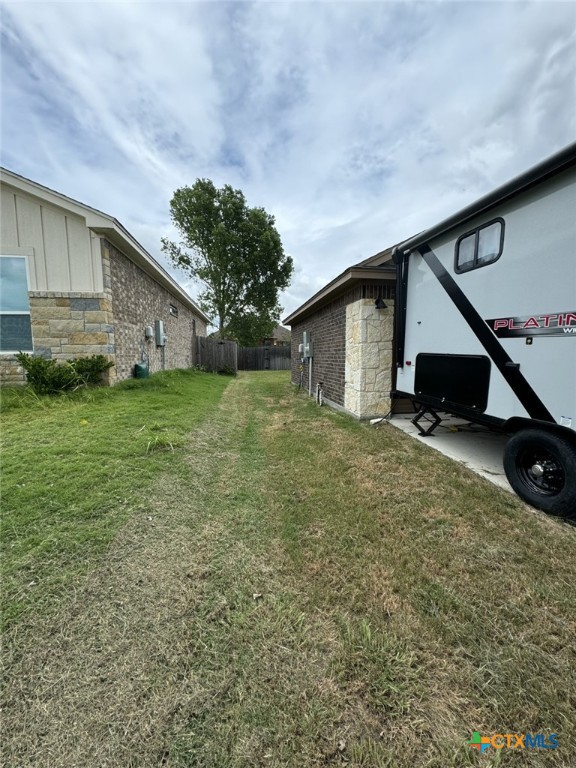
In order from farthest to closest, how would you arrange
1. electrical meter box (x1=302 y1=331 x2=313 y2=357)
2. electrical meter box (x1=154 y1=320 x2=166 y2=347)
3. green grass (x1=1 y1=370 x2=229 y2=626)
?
1. electrical meter box (x1=154 y1=320 x2=166 y2=347)
2. electrical meter box (x1=302 y1=331 x2=313 y2=357)
3. green grass (x1=1 y1=370 x2=229 y2=626)

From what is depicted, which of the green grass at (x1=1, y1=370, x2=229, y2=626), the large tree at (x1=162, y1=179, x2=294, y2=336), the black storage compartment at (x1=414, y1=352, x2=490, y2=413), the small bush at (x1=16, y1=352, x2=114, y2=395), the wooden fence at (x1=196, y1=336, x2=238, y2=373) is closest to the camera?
the green grass at (x1=1, y1=370, x2=229, y2=626)

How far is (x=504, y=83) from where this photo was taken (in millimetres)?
4406

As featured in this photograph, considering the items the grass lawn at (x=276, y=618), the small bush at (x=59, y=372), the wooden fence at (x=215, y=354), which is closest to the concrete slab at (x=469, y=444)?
the grass lawn at (x=276, y=618)

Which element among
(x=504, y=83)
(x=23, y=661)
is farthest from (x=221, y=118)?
(x=23, y=661)

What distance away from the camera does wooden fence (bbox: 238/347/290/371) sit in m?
23.8

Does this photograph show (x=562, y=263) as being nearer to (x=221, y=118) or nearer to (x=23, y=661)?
(x=23, y=661)

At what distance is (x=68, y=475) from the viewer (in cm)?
302

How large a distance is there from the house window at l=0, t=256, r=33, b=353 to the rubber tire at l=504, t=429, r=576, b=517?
8.75 meters

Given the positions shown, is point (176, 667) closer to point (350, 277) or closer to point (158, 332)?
point (350, 277)

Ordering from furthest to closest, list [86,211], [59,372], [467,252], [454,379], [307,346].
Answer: [307,346] → [86,211] → [59,372] → [454,379] → [467,252]

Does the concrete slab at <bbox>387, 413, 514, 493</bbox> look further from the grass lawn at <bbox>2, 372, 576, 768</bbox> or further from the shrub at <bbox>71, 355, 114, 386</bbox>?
the shrub at <bbox>71, 355, 114, 386</bbox>

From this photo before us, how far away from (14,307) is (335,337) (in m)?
7.09

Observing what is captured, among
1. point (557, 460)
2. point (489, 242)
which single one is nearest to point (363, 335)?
point (489, 242)

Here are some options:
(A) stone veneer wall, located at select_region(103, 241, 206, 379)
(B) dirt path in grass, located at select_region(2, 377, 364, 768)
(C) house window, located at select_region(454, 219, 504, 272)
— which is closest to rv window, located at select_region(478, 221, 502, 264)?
(C) house window, located at select_region(454, 219, 504, 272)
